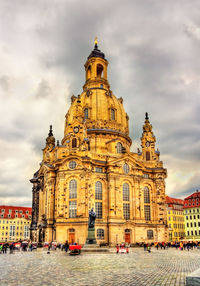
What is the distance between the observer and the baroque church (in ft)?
194

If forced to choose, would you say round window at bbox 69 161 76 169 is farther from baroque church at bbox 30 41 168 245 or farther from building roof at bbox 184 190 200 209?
building roof at bbox 184 190 200 209

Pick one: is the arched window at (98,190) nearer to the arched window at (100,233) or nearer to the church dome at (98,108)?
the arched window at (100,233)

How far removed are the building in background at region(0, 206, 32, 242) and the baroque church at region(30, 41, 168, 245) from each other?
28.5m

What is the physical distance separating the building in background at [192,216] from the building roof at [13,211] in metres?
56.0

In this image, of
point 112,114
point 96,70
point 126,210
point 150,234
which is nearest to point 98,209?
point 126,210

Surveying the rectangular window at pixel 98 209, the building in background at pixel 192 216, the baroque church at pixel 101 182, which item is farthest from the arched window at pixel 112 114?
the building in background at pixel 192 216

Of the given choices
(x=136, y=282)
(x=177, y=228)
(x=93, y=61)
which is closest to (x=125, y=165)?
(x=93, y=61)

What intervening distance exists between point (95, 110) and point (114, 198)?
2401 cm

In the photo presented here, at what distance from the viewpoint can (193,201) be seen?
308ft

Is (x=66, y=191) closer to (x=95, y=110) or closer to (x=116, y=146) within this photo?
(x=116, y=146)

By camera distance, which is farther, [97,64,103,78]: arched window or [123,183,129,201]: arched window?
[97,64,103,78]: arched window

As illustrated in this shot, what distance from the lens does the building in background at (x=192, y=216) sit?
90.8 metres

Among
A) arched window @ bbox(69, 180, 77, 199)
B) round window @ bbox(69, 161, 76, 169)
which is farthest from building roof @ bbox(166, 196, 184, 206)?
round window @ bbox(69, 161, 76, 169)

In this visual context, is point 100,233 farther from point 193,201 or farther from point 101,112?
point 193,201
